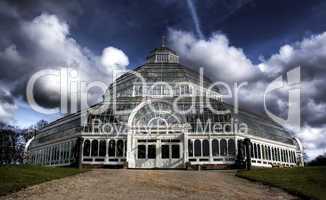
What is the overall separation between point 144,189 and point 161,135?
61.8 feet

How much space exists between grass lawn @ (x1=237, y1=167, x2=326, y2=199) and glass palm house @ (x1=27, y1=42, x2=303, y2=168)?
21.4ft

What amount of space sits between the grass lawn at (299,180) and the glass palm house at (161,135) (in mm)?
6520

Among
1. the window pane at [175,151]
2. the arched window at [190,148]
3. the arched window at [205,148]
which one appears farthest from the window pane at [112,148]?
the arched window at [205,148]

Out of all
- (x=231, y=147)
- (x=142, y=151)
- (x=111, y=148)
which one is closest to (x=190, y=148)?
(x=231, y=147)

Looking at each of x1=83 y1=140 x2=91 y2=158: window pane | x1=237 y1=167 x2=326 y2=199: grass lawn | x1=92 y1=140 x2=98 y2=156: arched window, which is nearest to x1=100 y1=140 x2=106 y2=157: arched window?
x1=92 y1=140 x2=98 y2=156: arched window

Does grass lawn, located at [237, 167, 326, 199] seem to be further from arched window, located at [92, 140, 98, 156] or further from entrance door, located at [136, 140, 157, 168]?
arched window, located at [92, 140, 98, 156]

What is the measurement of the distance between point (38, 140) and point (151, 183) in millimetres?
31899

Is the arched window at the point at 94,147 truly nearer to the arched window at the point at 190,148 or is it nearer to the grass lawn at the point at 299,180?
the arched window at the point at 190,148

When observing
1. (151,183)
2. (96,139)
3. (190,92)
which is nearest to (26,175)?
(151,183)

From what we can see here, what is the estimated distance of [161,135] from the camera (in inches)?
1467

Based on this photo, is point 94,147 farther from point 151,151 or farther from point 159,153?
point 159,153

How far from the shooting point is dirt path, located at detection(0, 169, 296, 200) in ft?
54.9

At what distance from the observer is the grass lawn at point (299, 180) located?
65.1ft

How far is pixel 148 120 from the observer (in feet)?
126
